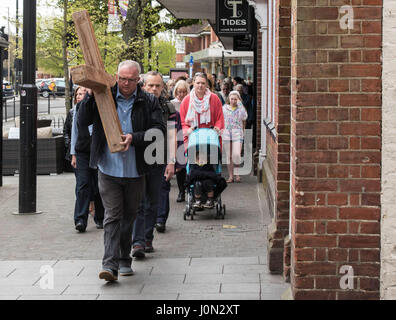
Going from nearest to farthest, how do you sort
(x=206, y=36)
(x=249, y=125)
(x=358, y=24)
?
(x=358, y=24)
(x=249, y=125)
(x=206, y=36)

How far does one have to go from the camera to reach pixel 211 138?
10.1 m

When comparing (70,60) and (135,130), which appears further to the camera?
(70,60)

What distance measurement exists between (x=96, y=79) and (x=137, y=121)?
0.87 metres

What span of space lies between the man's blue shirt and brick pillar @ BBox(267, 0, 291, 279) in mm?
1256

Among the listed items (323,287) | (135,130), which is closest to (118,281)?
(135,130)

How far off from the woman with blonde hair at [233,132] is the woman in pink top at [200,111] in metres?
2.97

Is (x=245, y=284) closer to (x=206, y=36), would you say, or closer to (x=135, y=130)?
(x=135, y=130)

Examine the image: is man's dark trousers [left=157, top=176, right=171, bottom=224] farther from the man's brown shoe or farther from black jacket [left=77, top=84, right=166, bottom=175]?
the man's brown shoe

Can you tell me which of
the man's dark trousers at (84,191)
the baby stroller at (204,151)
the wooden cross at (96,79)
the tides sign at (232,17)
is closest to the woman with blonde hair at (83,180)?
the man's dark trousers at (84,191)

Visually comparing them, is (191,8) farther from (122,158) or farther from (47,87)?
(47,87)

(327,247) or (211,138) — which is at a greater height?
(211,138)

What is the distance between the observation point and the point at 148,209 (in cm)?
797

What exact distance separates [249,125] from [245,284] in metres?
15.7

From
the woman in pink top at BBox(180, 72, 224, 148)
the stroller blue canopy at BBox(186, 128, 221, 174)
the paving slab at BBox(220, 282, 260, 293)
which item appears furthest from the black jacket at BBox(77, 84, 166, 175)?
the woman in pink top at BBox(180, 72, 224, 148)
